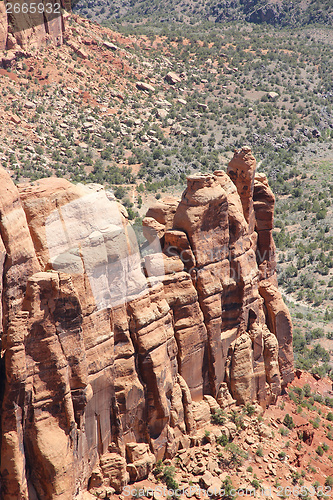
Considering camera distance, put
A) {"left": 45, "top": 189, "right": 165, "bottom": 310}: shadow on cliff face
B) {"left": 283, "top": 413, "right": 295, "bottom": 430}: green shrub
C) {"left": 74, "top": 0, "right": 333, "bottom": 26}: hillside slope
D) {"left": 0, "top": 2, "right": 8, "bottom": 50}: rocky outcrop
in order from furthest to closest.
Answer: {"left": 74, "top": 0, "right": 333, "bottom": 26}: hillside slope, {"left": 0, "top": 2, "right": 8, "bottom": 50}: rocky outcrop, {"left": 283, "top": 413, "right": 295, "bottom": 430}: green shrub, {"left": 45, "top": 189, "right": 165, "bottom": 310}: shadow on cliff face

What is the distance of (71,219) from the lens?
2308 centimetres

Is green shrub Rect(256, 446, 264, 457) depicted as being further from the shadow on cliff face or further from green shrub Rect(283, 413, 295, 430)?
the shadow on cliff face

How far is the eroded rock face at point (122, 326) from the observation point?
20203mm

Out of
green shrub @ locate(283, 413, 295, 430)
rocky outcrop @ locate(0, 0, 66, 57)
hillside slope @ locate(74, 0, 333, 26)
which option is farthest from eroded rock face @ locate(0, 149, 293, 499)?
hillside slope @ locate(74, 0, 333, 26)

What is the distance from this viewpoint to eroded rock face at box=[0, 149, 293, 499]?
66.3ft

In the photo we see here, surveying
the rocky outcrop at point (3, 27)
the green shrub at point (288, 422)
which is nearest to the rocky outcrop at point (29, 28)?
the rocky outcrop at point (3, 27)

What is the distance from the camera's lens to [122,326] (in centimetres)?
2431

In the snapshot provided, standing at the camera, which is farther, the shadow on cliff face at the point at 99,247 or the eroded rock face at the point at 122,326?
the shadow on cliff face at the point at 99,247

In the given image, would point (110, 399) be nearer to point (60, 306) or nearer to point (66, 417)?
point (66, 417)

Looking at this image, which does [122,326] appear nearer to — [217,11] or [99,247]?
[99,247]

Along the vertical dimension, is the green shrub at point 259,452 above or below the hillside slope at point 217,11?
below

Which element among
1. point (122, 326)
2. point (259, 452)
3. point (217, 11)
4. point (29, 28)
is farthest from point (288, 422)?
point (217, 11)

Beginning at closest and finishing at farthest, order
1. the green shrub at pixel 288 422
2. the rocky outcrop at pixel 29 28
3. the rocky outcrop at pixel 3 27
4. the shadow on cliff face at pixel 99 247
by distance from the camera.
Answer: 1. the shadow on cliff face at pixel 99 247
2. the green shrub at pixel 288 422
3. the rocky outcrop at pixel 3 27
4. the rocky outcrop at pixel 29 28

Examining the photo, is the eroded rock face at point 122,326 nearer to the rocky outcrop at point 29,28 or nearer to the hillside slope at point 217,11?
the rocky outcrop at point 29,28
